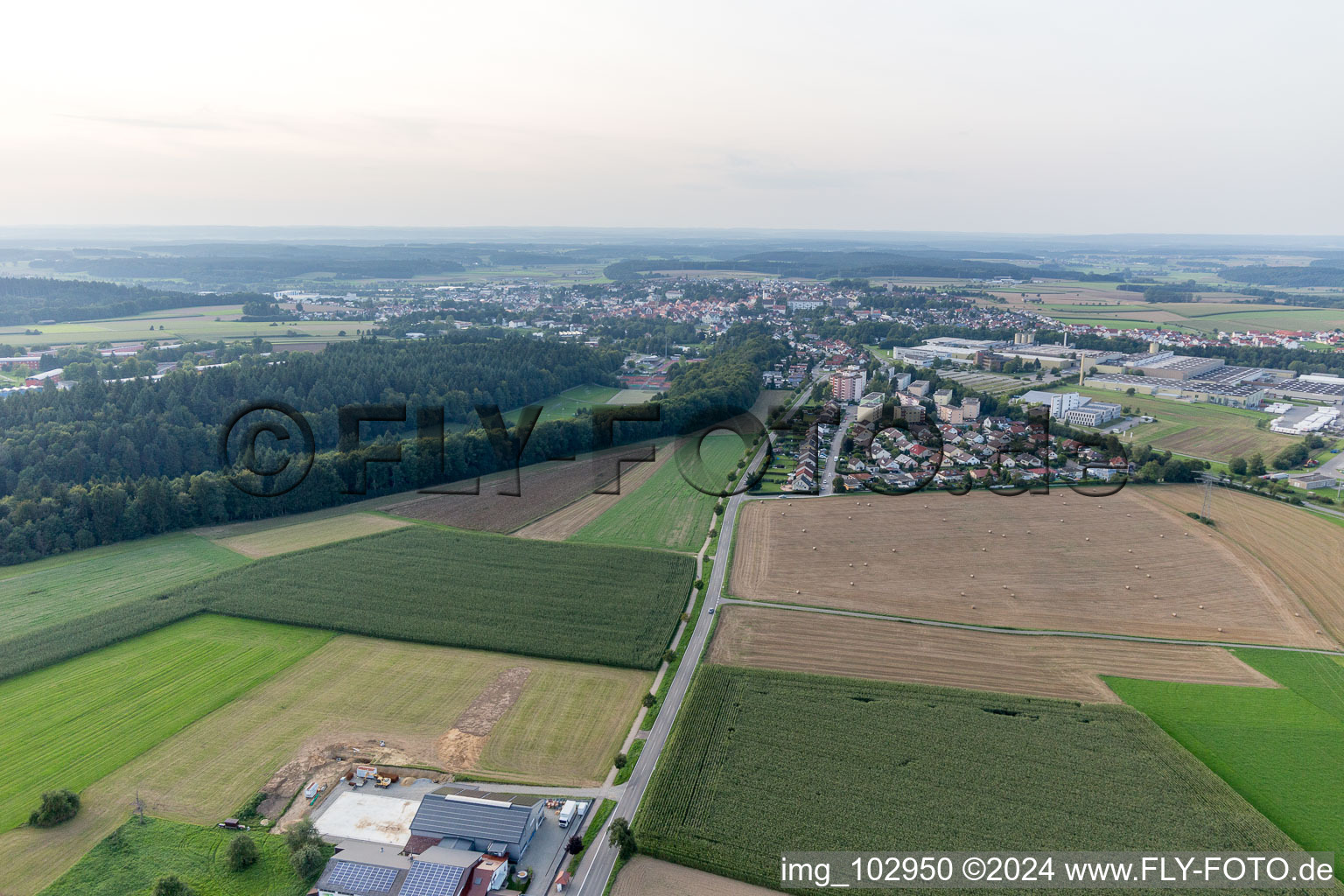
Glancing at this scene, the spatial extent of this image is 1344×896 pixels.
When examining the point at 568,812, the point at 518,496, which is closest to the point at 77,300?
the point at 518,496

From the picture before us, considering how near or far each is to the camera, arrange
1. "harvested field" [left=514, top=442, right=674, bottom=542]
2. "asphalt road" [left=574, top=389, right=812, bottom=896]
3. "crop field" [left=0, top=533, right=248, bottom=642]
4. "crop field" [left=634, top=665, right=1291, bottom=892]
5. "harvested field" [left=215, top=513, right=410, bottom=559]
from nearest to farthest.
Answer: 1. "asphalt road" [left=574, top=389, right=812, bottom=896]
2. "crop field" [left=634, top=665, right=1291, bottom=892]
3. "crop field" [left=0, top=533, right=248, bottom=642]
4. "harvested field" [left=215, top=513, right=410, bottom=559]
5. "harvested field" [left=514, top=442, right=674, bottom=542]

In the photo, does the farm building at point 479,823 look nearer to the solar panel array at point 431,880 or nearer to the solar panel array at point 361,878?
the solar panel array at point 431,880

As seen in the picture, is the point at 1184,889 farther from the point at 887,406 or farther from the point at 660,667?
the point at 887,406

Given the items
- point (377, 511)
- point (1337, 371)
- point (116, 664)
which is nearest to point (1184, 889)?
point (116, 664)

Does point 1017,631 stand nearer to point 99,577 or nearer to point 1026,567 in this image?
point 1026,567

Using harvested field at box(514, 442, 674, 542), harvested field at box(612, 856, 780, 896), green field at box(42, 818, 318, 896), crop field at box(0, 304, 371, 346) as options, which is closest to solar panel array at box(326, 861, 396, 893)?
green field at box(42, 818, 318, 896)

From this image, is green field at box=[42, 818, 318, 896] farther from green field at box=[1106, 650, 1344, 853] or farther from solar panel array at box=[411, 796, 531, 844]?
green field at box=[1106, 650, 1344, 853]

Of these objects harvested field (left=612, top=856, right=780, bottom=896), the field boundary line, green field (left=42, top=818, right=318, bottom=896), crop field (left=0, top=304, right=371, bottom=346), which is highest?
crop field (left=0, top=304, right=371, bottom=346)

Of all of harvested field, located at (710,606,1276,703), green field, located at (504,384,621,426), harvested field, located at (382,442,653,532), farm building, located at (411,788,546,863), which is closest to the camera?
farm building, located at (411,788,546,863)
